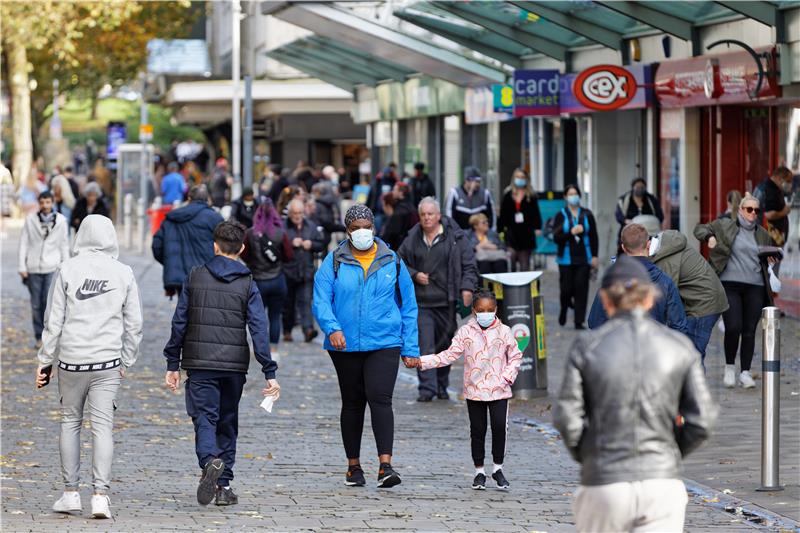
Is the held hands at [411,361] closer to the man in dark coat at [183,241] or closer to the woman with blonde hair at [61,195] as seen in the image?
the man in dark coat at [183,241]

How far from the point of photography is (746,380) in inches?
553

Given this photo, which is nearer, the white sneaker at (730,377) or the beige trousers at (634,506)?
the beige trousers at (634,506)

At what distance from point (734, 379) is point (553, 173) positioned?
1538 cm

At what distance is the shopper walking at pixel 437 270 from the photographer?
1345 centimetres

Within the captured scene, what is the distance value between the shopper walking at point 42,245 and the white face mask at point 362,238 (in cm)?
779

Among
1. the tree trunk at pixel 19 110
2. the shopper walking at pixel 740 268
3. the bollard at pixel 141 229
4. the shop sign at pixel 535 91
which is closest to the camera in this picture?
the shopper walking at pixel 740 268

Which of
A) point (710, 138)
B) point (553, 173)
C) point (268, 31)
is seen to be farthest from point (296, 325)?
point (268, 31)

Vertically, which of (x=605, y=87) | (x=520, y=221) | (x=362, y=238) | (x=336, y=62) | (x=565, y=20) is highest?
(x=336, y=62)

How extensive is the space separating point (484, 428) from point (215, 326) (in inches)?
72.4

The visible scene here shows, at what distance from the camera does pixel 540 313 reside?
46.2 feet

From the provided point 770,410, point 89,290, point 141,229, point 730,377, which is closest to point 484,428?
point 770,410

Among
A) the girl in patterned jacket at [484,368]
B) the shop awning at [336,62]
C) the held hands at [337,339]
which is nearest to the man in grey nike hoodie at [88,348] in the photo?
the held hands at [337,339]

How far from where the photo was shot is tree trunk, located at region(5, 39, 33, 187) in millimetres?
49469

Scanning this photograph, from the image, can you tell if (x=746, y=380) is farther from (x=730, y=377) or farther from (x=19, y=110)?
(x=19, y=110)
